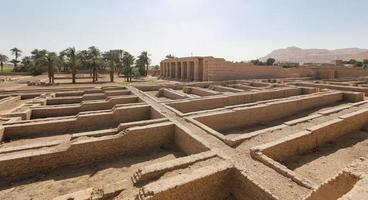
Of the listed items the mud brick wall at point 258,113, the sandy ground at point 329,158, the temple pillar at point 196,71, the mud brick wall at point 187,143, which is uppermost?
the temple pillar at point 196,71

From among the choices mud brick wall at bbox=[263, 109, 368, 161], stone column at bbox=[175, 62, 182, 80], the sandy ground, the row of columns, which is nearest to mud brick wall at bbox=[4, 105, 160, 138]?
mud brick wall at bbox=[263, 109, 368, 161]

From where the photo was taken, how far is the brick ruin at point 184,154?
5332 mm

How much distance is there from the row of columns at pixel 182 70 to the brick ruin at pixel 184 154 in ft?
56.6

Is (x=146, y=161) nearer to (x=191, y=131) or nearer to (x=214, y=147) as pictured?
(x=191, y=131)

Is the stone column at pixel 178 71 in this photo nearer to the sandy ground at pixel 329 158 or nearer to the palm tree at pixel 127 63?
the palm tree at pixel 127 63

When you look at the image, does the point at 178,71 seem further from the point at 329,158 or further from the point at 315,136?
the point at 329,158

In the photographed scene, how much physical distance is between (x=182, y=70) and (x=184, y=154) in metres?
27.6

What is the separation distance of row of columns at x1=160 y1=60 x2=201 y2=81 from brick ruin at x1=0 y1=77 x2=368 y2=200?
1725cm

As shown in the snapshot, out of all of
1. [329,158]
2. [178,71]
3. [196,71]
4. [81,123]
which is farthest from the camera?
[178,71]

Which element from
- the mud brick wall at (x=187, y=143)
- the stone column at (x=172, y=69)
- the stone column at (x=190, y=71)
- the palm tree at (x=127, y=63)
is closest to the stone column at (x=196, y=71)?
the stone column at (x=190, y=71)

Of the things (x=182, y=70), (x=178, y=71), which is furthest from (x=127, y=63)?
(x=182, y=70)

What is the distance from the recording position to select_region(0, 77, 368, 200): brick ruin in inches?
210

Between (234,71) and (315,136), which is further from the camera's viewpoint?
(234,71)

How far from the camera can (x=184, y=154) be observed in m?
8.68
